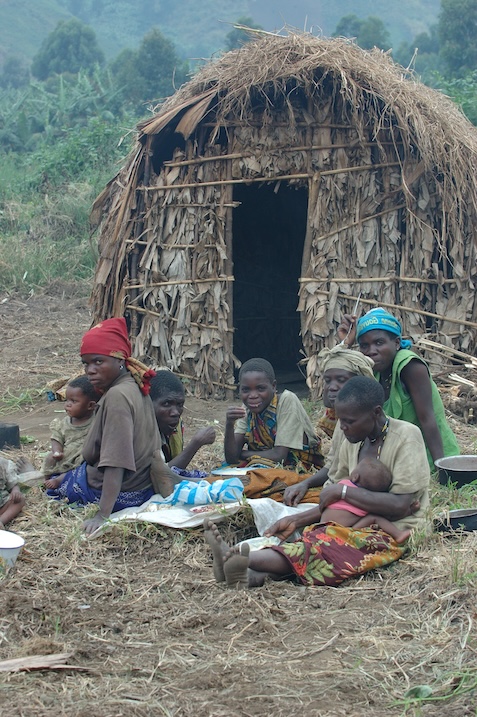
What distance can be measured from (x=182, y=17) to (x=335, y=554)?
6714cm

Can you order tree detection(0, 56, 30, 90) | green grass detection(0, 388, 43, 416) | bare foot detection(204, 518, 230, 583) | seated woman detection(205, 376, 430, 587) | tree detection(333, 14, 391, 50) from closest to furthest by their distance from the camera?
bare foot detection(204, 518, 230, 583) → seated woman detection(205, 376, 430, 587) → green grass detection(0, 388, 43, 416) → tree detection(333, 14, 391, 50) → tree detection(0, 56, 30, 90)

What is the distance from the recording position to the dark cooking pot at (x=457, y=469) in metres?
4.56

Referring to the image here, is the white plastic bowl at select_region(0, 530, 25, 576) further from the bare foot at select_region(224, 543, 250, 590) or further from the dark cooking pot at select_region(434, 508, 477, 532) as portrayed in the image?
the dark cooking pot at select_region(434, 508, 477, 532)

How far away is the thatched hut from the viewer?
23.9ft

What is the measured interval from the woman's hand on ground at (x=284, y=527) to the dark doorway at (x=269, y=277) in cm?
611

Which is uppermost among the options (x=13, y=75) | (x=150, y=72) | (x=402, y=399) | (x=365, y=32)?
(x=365, y=32)

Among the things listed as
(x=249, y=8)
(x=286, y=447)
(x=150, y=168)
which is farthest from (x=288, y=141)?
(x=249, y=8)

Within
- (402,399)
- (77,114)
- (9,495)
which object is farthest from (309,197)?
(77,114)

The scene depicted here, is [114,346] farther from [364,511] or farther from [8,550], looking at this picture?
A: [364,511]

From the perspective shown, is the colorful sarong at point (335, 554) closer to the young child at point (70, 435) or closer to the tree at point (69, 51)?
the young child at point (70, 435)

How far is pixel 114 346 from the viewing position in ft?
14.6

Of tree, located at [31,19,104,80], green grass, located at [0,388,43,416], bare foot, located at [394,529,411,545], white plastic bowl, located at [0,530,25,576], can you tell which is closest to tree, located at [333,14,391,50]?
tree, located at [31,19,104,80]

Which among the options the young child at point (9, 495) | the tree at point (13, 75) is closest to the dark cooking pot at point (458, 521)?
the young child at point (9, 495)

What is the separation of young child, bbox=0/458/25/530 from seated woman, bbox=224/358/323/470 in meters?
1.17
